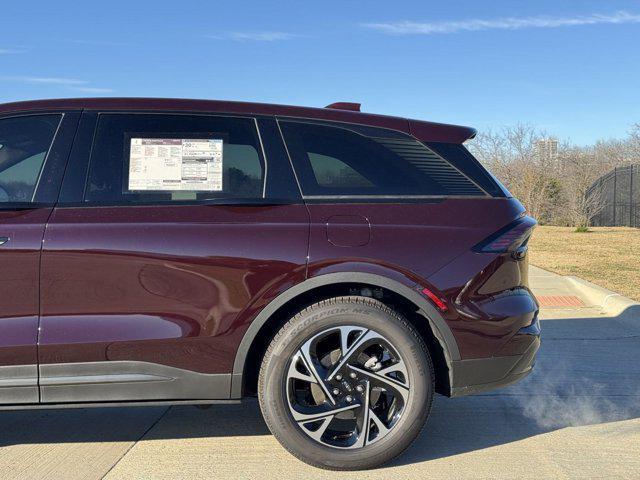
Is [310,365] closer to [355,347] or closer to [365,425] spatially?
[355,347]

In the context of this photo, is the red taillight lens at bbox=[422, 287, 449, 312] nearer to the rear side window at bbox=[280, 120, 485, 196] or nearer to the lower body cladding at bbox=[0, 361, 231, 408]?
the rear side window at bbox=[280, 120, 485, 196]

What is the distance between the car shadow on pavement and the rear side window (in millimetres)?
1500

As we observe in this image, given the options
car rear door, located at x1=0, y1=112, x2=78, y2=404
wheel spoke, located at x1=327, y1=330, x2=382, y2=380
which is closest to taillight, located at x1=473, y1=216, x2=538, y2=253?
wheel spoke, located at x1=327, y1=330, x2=382, y2=380

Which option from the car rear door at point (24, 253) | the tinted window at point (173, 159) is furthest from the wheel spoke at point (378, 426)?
the car rear door at point (24, 253)

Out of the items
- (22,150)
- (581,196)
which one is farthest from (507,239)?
(581,196)

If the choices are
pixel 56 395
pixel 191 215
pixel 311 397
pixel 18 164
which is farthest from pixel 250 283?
pixel 18 164

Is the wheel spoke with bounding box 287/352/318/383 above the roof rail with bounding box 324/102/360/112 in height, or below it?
below

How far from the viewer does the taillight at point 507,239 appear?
3453mm

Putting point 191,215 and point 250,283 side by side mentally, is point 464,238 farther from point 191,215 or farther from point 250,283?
point 191,215

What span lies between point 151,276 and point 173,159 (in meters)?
0.66

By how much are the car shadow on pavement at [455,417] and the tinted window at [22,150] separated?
4.98ft

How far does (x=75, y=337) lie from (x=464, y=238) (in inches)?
81.0

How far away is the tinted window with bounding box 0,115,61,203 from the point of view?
347cm

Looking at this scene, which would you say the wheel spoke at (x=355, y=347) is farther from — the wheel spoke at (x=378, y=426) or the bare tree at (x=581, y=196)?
the bare tree at (x=581, y=196)
